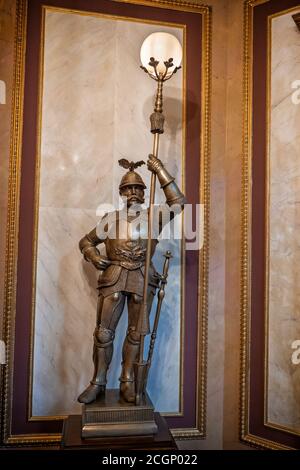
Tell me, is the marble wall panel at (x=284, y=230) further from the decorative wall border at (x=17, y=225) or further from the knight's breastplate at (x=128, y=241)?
the knight's breastplate at (x=128, y=241)

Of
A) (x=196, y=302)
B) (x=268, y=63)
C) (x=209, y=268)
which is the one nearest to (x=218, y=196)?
(x=209, y=268)

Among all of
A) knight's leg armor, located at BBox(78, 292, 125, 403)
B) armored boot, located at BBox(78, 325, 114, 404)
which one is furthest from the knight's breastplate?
armored boot, located at BBox(78, 325, 114, 404)

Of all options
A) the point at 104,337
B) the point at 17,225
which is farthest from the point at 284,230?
the point at 17,225

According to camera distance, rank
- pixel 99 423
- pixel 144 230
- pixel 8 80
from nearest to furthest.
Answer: pixel 99 423, pixel 144 230, pixel 8 80

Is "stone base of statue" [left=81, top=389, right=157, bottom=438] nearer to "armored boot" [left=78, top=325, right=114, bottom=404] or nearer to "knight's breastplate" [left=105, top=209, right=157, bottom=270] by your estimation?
"armored boot" [left=78, top=325, right=114, bottom=404]

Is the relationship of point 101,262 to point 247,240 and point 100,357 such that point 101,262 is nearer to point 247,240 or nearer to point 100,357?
point 100,357

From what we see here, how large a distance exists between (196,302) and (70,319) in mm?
790

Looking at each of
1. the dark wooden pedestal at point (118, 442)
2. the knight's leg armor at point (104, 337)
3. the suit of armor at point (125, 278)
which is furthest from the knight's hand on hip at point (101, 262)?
the dark wooden pedestal at point (118, 442)

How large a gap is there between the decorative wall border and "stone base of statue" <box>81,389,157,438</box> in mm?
640

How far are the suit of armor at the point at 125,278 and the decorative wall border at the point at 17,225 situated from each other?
22.6 inches

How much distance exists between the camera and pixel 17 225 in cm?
263

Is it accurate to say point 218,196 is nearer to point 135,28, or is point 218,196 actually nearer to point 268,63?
point 268,63

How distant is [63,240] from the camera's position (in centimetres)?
270

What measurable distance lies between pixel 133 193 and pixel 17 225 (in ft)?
2.55
